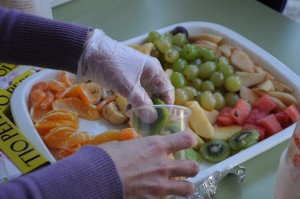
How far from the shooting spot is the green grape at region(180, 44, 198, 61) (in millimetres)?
1268

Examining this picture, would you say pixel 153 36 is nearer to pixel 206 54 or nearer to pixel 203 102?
pixel 206 54

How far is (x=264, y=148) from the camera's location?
99 centimetres

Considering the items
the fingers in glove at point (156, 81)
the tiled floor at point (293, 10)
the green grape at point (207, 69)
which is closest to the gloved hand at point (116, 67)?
the fingers in glove at point (156, 81)

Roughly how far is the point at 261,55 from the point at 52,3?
0.79 m

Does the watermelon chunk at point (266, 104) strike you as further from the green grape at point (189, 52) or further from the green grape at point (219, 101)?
the green grape at point (189, 52)

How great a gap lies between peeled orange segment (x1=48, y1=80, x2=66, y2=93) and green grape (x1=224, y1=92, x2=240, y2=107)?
1.57 ft

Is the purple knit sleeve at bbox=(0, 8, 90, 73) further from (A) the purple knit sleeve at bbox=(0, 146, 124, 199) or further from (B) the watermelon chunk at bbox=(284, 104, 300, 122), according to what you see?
(B) the watermelon chunk at bbox=(284, 104, 300, 122)

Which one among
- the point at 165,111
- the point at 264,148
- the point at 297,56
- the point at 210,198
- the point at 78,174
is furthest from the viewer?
the point at 297,56

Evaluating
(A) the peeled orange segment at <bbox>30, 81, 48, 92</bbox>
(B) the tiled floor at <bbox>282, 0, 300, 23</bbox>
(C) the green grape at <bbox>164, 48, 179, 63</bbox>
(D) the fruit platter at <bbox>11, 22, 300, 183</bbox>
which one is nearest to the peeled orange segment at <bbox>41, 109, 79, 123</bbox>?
(D) the fruit platter at <bbox>11, 22, 300, 183</bbox>

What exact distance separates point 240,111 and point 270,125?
96 millimetres

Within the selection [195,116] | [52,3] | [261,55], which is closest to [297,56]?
[261,55]

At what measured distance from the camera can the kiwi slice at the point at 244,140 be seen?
1.02m

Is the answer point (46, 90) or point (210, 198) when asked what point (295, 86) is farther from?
point (46, 90)

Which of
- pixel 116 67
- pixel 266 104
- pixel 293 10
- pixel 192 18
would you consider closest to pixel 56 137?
pixel 116 67
